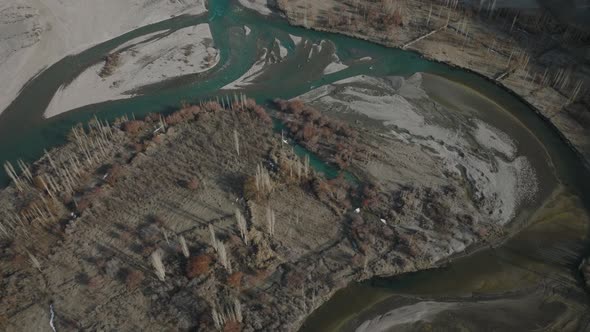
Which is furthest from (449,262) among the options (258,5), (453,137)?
(258,5)

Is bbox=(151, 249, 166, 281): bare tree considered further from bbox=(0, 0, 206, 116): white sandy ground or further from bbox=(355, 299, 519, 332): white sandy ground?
bbox=(0, 0, 206, 116): white sandy ground

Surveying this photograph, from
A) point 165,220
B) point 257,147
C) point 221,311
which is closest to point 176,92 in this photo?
point 257,147

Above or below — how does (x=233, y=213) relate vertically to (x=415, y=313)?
above

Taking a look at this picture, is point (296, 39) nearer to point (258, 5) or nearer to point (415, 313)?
point (258, 5)

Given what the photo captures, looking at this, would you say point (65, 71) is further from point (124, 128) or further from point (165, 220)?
point (165, 220)

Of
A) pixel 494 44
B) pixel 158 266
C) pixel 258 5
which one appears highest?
pixel 258 5

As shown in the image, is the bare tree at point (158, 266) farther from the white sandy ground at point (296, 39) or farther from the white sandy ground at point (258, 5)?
the white sandy ground at point (258, 5)

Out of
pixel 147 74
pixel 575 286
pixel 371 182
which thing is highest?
pixel 147 74
